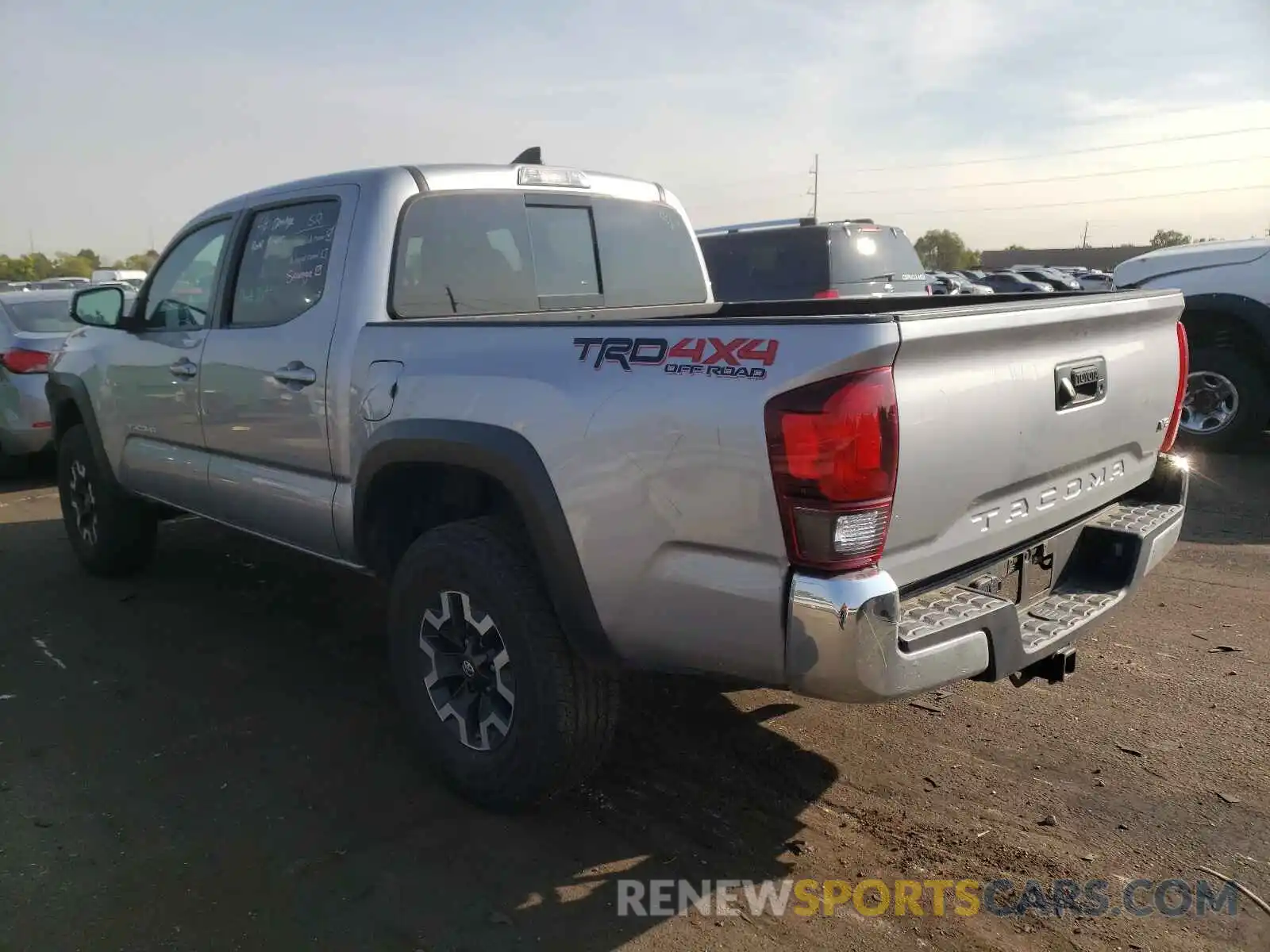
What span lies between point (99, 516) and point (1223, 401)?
7854 mm

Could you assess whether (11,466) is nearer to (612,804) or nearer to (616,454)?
(612,804)

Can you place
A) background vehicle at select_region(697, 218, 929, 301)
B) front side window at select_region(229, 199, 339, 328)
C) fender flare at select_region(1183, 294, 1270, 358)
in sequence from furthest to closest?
1. background vehicle at select_region(697, 218, 929, 301)
2. fender flare at select_region(1183, 294, 1270, 358)
3. front side window at select_region(229, 199, 339, 328)

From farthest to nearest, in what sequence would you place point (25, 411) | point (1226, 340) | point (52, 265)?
point (52, 265) < point (25, 411) < point (1226, 340)

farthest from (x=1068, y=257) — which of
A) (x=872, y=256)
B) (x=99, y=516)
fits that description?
(x=99, y=516)

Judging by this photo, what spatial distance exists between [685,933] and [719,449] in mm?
1244

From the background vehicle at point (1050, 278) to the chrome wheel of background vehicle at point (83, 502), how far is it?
23435mm

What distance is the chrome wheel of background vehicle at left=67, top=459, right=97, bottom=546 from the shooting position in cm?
543

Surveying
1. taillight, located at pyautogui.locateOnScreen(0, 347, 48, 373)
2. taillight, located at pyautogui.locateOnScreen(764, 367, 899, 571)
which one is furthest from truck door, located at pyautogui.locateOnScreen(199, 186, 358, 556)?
taillight, located at pyautogui.locateOnScreen(0, 347, 48, 373)

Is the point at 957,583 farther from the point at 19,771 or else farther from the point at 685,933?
the point at 19,771

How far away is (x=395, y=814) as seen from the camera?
3.06m

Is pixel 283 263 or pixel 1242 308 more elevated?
pixel 283 263

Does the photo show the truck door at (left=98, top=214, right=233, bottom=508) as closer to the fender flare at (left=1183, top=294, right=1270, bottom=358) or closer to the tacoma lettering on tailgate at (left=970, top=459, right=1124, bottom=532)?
the tacoma lettering on tailgate at (left=970, top=459, right=1124, bottom=532)

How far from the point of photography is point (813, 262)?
31.0 feet

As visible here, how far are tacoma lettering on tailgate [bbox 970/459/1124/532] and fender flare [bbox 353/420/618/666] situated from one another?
1.05m
